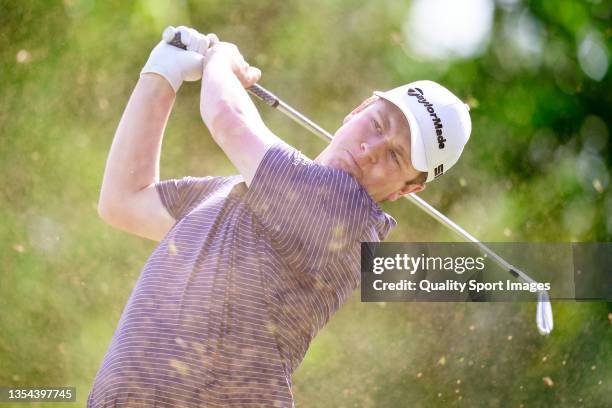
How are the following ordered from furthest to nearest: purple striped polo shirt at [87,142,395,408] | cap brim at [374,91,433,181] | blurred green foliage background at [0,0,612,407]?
blurred green foliage background at [0,0,612,407]
cap brim at [374,91,433,181]
purple striped polo shirt at [87,142,395,408]

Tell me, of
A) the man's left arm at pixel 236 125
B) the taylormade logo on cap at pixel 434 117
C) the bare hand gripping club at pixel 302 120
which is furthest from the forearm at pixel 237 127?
the taylormade logo on cap at pixel 434 117

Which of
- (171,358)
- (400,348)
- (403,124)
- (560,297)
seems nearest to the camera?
(171,358)

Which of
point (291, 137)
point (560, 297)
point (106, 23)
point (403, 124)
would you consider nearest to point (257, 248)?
point (403, 124)

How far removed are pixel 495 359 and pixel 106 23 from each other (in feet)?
6.83

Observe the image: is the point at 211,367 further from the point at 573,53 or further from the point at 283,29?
the point at 573,53

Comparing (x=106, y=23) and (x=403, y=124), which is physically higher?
(x=106, y=23)

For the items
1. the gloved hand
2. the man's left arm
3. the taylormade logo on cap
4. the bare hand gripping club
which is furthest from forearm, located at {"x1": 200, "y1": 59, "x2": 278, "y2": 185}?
the taylormade logo on cap

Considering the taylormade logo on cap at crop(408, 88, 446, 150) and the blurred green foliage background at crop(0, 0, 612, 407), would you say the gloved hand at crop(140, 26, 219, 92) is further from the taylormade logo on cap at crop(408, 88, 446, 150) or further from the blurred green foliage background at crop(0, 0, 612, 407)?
the blurred green foliage background at crop(0, 0, 612, 407)

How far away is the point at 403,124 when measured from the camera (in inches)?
62.6

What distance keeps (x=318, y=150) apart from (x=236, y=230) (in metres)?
1.42

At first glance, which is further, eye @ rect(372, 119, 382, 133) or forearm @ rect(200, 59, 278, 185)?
eye @ rect(372, 119, 382, 133)

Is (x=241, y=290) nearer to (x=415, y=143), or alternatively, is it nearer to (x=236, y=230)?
(x=236, y=230)

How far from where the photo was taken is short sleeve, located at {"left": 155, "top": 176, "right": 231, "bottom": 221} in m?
1.58

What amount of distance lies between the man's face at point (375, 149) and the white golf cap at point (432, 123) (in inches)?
0.8
